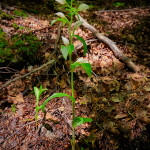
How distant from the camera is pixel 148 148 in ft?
4.78

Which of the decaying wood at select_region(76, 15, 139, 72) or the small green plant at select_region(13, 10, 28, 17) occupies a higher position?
the small green plant at select_region(13, 10, 28, 17)

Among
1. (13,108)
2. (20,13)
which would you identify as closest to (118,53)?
(13,108)

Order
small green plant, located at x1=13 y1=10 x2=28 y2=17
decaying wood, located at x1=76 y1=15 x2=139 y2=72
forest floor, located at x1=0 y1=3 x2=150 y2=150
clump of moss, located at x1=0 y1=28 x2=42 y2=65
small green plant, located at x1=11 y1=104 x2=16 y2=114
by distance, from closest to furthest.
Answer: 1. forest floor, located at x1=0 y1=3 x2=150 y2=150
2. small green plant, located at x1=11 y1=104 x2=16 y2=114
3. decaying wood, located at x1=76 y1=15 x2=139 y2=72
4. clump of moss, located at x1=0 y1=28 x2=42 y2=65
5. small green plant, located at x1=13 y1=10 x2=28 y2=17

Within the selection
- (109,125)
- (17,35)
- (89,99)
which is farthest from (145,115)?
(17,35)

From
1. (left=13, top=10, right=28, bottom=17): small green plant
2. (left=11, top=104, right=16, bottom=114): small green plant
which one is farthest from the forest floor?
(left=13, top=10, right=28, bottom=17): small green plant

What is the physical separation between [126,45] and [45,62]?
2.05m

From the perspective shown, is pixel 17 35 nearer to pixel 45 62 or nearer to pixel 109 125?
pixel 45 62

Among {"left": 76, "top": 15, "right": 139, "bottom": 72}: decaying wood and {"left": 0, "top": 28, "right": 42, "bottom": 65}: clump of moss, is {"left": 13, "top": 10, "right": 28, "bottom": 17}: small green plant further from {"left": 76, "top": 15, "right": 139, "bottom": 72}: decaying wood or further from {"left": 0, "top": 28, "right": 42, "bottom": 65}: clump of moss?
{"left": 76, "top": 15, "right": 139, "bottom": 72}: decaying wood

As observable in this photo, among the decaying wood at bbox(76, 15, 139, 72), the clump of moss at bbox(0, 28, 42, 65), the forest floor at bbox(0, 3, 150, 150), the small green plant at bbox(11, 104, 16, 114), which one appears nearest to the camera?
the forest floor at bbox(0, 3, 150, 150)

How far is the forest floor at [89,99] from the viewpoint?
1.67 m

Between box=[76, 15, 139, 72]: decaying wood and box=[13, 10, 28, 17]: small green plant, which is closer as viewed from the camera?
box=[76, 15, 139, 72]: decaying wood

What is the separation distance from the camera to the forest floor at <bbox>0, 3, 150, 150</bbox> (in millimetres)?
1667

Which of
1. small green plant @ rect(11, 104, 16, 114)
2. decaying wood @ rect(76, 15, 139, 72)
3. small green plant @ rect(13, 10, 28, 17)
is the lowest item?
small green plant @ rect(11, 104, 16, 114)

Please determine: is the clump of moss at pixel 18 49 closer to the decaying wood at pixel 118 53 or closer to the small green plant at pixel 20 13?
the small green plant at pixel 20 13
